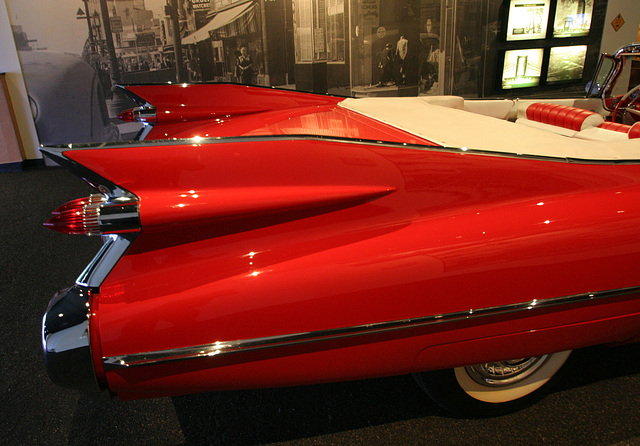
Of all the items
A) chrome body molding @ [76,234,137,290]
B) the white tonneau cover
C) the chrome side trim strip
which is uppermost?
the white tonneau cover

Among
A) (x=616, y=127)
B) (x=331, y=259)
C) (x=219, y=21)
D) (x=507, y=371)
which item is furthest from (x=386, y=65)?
(x=331, y=259)

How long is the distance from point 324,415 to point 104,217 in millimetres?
979

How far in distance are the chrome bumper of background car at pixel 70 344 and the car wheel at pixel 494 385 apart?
0.90m

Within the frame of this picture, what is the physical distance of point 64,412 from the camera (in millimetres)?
1527

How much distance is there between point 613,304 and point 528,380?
0.40 m

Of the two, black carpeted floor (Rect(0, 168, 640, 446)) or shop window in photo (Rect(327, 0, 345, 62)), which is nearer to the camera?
black carpeted floor (Rect(0, 168, 640, 446))

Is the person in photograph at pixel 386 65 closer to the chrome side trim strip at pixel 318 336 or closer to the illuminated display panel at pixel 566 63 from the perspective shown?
the illuminated display panel at pixel 566 63

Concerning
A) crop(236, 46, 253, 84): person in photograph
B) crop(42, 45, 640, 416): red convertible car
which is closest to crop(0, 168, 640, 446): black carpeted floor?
crop(42, 45, 640, 416): red convertible car

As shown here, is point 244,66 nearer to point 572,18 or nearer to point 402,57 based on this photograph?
point 402,57

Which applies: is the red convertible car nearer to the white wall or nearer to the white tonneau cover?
the white tonneau cover

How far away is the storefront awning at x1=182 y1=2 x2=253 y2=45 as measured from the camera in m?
5.12

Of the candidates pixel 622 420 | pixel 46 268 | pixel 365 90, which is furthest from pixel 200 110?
pixel 365 90

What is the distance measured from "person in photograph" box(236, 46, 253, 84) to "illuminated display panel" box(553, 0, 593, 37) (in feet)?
12.7

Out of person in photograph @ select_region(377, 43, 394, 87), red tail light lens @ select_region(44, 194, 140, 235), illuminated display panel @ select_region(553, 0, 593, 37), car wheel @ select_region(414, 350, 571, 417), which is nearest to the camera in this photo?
red tail light lens @ select_region(44, 194, 140, 235)
